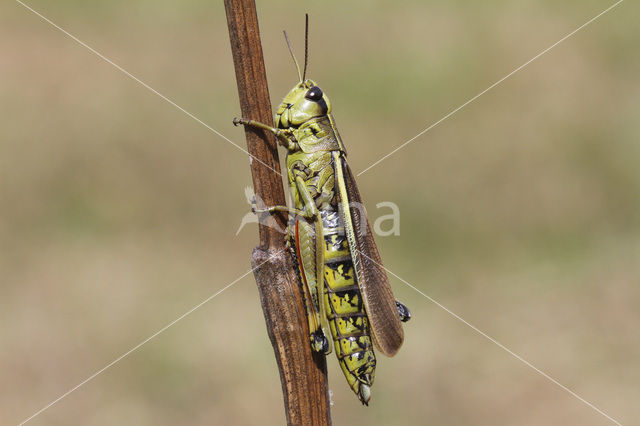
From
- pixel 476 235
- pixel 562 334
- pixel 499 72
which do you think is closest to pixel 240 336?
pixel 476 235

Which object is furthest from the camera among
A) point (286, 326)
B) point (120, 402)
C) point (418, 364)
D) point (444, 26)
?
point (444, 26)

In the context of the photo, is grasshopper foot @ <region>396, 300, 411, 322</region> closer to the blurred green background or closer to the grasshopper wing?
the grasshopper wing

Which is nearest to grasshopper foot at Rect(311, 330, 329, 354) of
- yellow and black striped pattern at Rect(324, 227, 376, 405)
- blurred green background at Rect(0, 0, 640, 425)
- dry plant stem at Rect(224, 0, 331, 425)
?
dry plant stem at Rect(224, 0, 331, 425)

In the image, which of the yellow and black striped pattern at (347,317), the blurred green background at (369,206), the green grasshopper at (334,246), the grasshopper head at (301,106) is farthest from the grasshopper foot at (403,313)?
the blurred green background at (369,206)

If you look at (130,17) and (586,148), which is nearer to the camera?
(586,148)

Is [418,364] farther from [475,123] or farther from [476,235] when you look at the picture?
[475,123]
